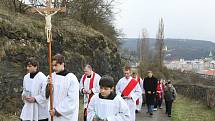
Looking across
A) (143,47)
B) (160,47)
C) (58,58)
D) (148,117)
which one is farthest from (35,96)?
(143,47)

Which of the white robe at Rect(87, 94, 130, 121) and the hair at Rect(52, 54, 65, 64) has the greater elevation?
the hair at Rect(52, 54, 65, 64)

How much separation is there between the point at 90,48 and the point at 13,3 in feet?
14.4

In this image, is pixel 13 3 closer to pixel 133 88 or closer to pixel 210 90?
pixel 133 88

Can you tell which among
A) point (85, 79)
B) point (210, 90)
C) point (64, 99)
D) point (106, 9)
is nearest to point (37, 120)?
point (64, 99)

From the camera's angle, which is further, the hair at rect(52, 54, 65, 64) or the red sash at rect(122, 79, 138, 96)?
the red sash at rect(122, 79, 138, 96)

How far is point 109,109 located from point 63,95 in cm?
138

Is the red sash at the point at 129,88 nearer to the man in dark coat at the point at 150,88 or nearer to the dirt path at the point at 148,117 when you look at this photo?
the dirt path at the point at 148,117

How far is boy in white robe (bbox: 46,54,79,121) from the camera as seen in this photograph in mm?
7137

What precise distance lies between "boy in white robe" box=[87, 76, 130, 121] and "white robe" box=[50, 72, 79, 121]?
0.95 metres

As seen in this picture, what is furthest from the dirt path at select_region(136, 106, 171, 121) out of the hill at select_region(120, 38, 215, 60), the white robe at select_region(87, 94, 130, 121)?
the hill at select_region(120, 38, 215, 60)

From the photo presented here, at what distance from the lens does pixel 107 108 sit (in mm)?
6098

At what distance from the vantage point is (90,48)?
801 inches

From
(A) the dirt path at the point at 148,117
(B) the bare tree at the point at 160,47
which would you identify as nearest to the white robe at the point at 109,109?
(A) the dirt path at the point at 148,117

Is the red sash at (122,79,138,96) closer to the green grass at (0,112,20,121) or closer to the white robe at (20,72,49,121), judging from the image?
the green grass at (0,112,20,121)
